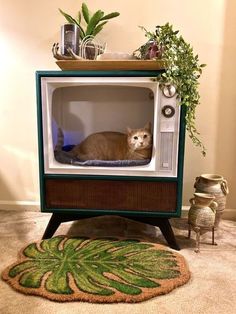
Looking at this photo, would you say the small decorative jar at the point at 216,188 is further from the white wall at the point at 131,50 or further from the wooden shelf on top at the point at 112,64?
the wooden shelf on top at the point at 112,64

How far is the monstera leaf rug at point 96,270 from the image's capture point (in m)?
1.08

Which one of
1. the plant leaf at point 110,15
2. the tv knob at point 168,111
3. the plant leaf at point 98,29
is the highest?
the plant leaf at point 110,15

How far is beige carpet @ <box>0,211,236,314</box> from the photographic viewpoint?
1009 millimetres

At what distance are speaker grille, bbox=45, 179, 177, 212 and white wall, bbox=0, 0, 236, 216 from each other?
1.82ft

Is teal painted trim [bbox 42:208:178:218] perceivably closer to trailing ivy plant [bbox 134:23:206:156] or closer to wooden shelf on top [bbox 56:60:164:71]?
trailing ivy plant [bbox 134:23:206:156]

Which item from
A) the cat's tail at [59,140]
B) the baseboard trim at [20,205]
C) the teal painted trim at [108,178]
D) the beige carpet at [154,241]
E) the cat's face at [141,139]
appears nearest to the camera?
the beige carpet at [154,241]

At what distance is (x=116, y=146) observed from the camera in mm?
1632

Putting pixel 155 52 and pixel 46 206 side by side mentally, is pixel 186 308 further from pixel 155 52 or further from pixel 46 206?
pixel 155 52

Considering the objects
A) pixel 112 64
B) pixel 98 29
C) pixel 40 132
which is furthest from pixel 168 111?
pixel 98 29

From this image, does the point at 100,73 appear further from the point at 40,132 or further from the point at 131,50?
the point at 131,50

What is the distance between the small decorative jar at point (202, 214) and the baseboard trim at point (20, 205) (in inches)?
44.5

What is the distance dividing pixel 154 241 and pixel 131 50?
3.96 ft

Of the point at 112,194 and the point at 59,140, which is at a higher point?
the point at 59,140

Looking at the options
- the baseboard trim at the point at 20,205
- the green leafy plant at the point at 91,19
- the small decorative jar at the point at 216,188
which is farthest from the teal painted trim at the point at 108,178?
the green leafy plant at the point at 91,19
